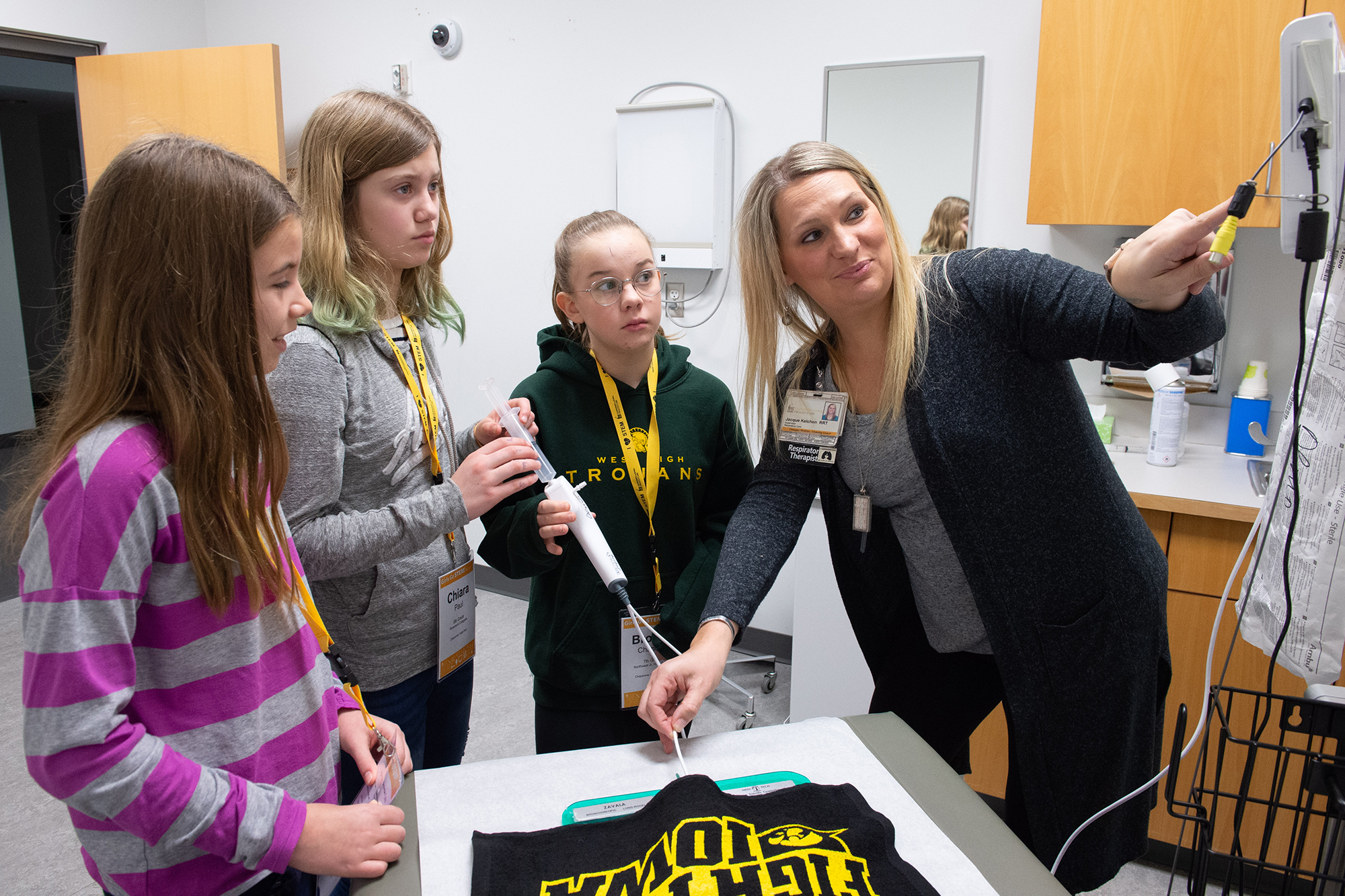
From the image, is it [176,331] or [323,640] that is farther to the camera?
[323,640]

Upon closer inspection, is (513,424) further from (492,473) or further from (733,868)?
(733,868)

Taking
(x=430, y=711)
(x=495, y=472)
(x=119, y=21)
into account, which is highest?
(x=119, y=21)

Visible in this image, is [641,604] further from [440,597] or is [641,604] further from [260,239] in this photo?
[260,239]

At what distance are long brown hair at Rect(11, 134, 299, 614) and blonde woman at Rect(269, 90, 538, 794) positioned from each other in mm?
316

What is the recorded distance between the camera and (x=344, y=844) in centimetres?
80

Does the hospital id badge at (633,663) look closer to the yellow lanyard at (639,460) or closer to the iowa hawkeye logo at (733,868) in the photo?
the yellow lanyard at (639,460)

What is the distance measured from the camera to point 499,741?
2.62 metres

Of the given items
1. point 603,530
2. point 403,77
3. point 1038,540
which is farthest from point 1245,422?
point 403,77

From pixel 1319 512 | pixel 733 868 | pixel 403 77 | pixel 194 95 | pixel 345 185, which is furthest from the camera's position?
pixel 403 77

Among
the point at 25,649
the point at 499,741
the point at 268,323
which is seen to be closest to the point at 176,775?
the point at 25,649

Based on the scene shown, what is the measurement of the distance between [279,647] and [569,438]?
2.00ft

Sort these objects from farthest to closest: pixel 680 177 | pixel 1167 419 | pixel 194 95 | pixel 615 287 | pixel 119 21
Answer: pixel 119 21
pixel 194 95
pixel 680 177
pixel 1167 419
pixel 615 287

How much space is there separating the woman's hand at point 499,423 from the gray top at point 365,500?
58 millimetres

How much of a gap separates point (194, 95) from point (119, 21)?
2.54 ft
